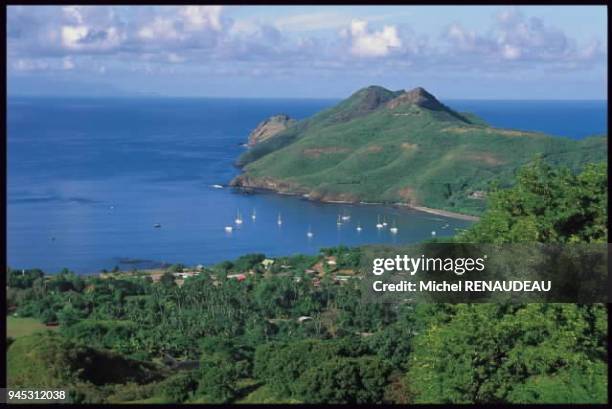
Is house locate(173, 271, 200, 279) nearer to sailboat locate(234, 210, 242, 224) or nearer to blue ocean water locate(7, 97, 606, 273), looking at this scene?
blue ocean water locate(7, 97, 606, 273)

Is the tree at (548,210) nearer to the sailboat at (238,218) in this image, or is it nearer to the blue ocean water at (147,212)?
the blue ocean water at (147,212)

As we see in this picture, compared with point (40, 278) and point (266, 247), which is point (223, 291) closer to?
point (40, 278)


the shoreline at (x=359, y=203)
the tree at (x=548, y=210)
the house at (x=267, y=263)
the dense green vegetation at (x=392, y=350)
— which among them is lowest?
the shoreline at (x=359, y=203)

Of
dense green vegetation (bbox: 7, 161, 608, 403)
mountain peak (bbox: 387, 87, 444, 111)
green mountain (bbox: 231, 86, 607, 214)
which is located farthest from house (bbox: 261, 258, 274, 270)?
mountain peak (bbox: 387, 87, 444, 111)

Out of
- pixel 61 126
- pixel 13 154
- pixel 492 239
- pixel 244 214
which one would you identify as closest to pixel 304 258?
pixel 244 214

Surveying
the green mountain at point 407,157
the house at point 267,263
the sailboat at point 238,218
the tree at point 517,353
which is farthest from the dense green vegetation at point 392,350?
the green mountain at point 407,157

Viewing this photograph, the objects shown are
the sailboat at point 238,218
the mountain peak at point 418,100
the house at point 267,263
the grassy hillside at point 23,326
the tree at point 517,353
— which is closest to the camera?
the tree at point 517,353
